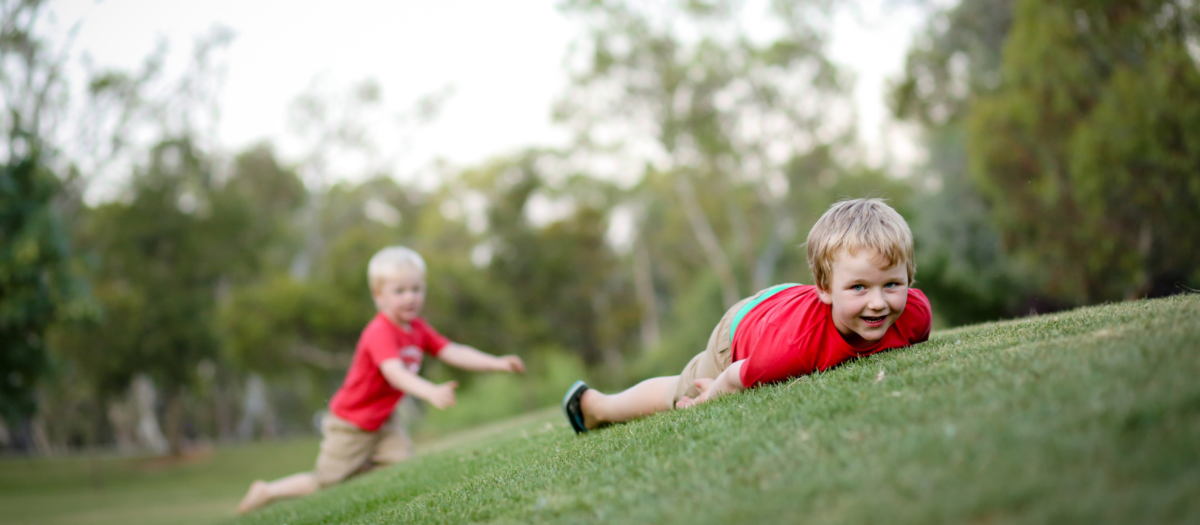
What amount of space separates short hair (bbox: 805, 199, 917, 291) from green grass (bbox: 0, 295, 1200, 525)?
457 mm

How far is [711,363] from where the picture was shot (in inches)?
169

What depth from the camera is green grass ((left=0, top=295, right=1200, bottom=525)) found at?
186 cm

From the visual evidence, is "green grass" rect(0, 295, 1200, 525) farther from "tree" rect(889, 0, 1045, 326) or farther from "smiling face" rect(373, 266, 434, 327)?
"tree" rect(889, 0, 1045, 326)

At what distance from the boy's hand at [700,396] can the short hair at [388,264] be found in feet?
9.52

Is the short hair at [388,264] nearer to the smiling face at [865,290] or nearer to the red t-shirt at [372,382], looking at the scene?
the red t-shirt at [372,382]

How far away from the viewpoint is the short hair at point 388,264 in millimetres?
6243

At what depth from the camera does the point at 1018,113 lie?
14055 mm

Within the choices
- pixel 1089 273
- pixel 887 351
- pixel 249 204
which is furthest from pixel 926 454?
pixel 249 204

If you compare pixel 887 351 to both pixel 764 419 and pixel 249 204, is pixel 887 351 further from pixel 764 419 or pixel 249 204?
pixel 249 204

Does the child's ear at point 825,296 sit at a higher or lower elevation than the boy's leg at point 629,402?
higher

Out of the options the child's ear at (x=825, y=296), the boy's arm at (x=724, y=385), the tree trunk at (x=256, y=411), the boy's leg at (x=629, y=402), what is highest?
the child's ear at (x=825, y=296)

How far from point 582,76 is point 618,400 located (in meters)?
25.2

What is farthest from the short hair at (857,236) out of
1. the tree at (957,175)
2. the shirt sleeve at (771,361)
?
the tree at (957,175)

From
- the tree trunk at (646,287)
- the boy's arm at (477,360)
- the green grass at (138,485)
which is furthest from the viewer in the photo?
the tree trunk at (646,287)
